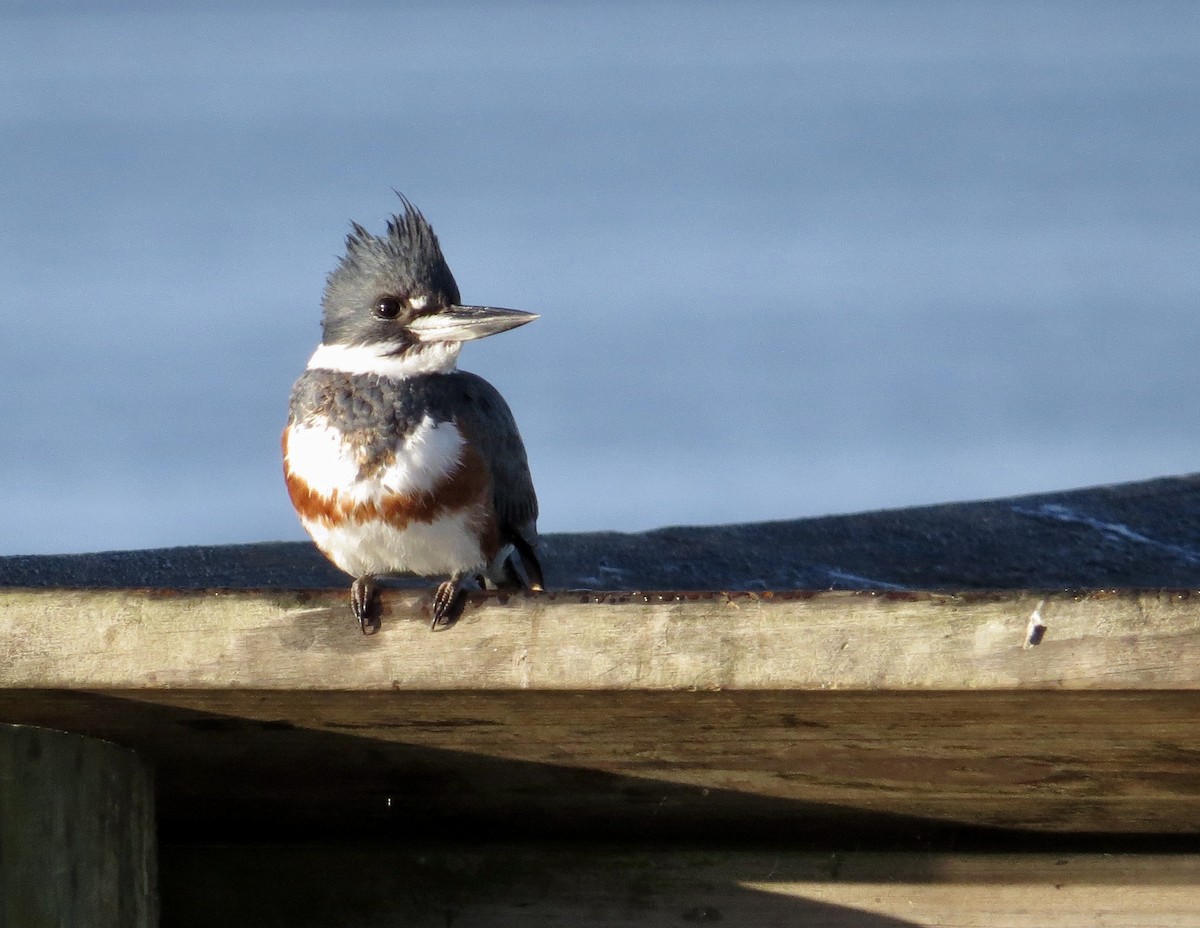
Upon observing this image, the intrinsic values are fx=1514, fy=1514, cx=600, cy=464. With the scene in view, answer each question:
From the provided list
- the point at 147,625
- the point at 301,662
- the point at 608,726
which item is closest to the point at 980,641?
the point at 608,726

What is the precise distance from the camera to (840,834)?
224cm

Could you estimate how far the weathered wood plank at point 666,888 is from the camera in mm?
2188

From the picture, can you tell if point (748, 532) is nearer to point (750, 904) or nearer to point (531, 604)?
point (750, 904)

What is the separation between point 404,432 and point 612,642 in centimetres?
90

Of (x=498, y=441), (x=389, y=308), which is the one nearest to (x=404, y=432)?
(x=498, y=441)

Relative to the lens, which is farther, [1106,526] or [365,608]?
[1106,526]

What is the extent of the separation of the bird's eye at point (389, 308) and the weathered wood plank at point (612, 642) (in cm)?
107

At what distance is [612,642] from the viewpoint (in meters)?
1.76

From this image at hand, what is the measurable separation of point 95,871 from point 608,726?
689 millimetres

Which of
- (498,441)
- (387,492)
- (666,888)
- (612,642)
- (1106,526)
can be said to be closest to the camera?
(612,642)

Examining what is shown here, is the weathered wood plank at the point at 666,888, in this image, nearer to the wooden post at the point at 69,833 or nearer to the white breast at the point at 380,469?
the wooden post at the point at 69,833

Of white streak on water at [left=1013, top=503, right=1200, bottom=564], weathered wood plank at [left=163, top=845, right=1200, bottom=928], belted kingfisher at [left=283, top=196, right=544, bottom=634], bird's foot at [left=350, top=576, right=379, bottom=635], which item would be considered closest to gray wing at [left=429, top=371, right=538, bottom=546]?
belted kingfisher at [left=283, top=196, right=544, bottom=634]

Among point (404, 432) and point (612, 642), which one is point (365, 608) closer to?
point (612, 642)

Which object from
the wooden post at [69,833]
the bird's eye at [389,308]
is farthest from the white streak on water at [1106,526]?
the wooden post at [69,833]
